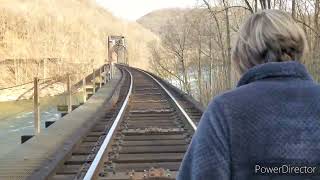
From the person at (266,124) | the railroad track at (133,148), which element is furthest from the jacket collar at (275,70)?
the railroad track at (133,148)

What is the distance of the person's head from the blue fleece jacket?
122mm

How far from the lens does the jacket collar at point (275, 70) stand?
1.70 m

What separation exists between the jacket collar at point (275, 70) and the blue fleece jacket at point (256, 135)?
50mm

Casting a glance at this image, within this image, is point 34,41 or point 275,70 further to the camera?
point 34,41

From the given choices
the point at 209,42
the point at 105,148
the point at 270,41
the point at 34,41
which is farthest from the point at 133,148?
the point at 34,41

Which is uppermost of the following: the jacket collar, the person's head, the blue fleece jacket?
the person's head

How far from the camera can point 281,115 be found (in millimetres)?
1645

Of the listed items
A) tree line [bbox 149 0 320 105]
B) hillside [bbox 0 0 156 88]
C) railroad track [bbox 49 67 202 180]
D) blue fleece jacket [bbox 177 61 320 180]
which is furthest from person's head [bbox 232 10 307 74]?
hillside [bbox 0 0 156 88]

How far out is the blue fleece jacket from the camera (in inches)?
63.7

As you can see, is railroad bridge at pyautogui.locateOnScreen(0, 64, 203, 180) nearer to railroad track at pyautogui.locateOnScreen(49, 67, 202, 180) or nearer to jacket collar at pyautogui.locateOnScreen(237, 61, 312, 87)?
railroad track at pyautogui.locateOnScreen(49, 67, 202, 180)

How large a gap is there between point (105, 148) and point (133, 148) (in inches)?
33.0

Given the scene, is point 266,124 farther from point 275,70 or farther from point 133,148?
point 133,148

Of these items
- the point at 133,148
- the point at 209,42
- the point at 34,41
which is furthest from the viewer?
the point at 34,41

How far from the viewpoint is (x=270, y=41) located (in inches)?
67.6
